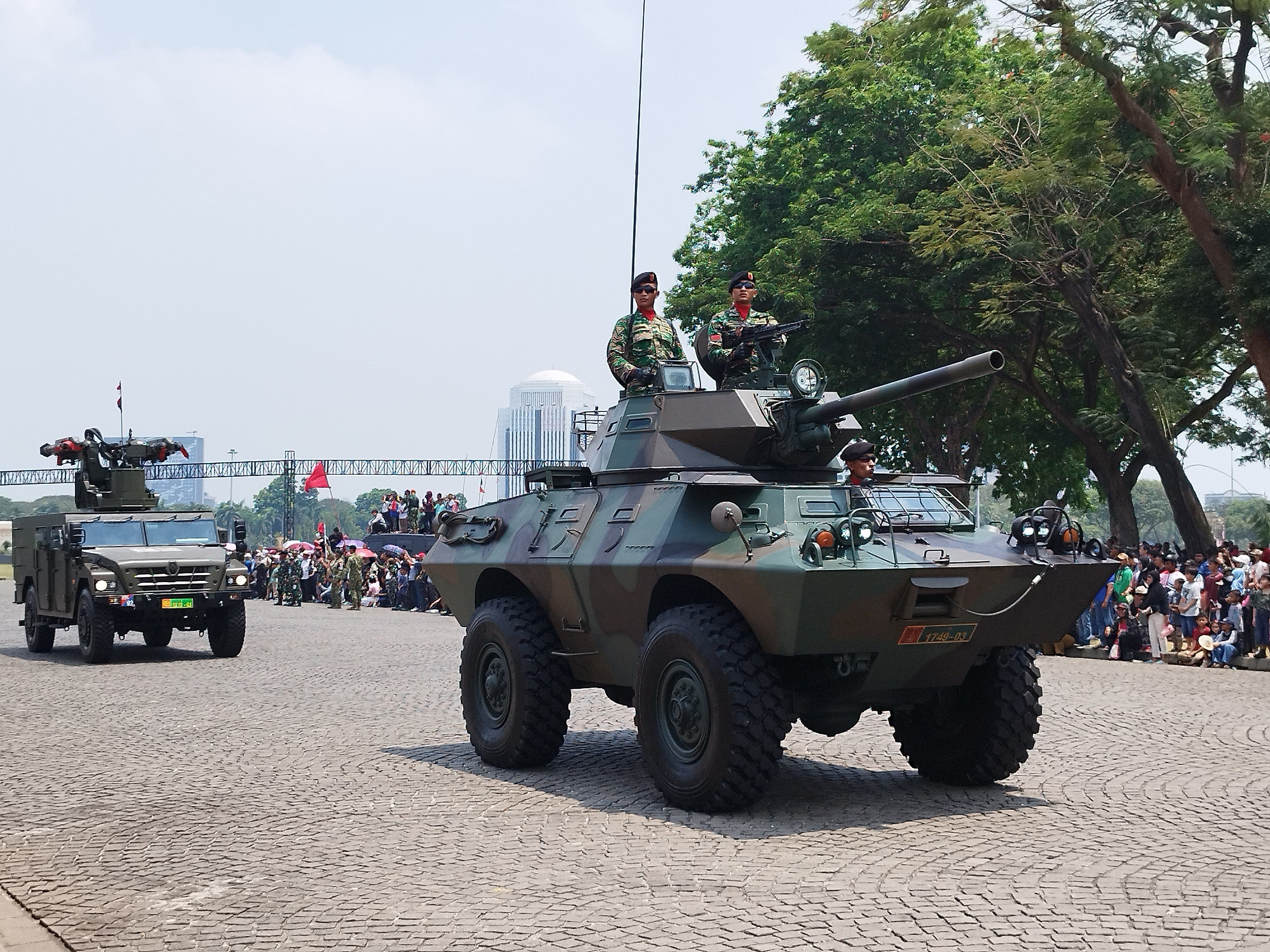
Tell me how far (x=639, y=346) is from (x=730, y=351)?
68 cm

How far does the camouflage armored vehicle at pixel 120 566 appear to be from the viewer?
19.2 meters

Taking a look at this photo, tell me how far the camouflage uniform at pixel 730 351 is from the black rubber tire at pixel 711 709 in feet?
7.73

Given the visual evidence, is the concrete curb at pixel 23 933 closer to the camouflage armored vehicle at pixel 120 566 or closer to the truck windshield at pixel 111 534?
the camouflage armored vehicle at pixel 120 566

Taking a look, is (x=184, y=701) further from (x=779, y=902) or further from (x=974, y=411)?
(x=974, y=411)

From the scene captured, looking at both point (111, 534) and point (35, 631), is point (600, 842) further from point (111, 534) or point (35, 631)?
point (35, 631)

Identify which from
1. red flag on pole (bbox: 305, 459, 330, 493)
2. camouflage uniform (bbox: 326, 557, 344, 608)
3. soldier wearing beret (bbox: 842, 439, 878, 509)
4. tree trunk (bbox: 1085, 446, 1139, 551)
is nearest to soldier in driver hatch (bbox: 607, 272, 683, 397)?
soldier wearing beret (bbox: 842, 439, 878, 509)

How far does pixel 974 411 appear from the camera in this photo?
114 ft

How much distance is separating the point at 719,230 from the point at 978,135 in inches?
513

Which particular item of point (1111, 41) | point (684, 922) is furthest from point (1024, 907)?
point (1111, 41)

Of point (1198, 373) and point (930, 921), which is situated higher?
point (1198, 373)

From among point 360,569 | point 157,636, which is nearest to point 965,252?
point 360,569

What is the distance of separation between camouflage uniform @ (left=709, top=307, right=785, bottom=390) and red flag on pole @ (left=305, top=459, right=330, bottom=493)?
29.1 meters

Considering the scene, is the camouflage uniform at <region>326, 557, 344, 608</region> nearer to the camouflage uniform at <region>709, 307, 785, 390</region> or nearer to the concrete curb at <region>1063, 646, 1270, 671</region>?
the concrete curb at <region>1063, 646, 1270, 671</region>

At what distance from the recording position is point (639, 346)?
10.9 metres
